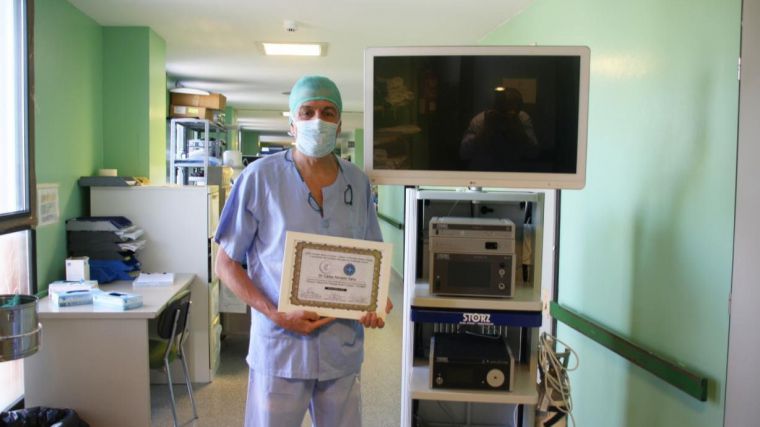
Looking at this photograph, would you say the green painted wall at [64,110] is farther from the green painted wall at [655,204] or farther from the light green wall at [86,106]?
the green painted wall at [655,204]

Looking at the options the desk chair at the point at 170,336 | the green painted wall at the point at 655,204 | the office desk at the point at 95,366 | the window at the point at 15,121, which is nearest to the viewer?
the green painted wall at the point at 655,204

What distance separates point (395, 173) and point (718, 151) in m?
1.09

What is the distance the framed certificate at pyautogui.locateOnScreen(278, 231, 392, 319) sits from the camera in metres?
1.69

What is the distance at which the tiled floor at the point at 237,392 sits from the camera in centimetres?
354

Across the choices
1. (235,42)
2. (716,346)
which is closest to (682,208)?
(716,346)

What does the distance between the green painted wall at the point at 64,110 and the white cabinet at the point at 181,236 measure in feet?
1.37

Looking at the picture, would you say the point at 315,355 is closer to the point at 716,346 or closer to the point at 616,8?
the point at 716,346

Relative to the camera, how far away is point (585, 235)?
3027 mm

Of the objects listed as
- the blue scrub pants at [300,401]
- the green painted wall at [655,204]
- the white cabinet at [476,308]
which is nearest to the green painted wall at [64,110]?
the blue scrub pants at [300,401]

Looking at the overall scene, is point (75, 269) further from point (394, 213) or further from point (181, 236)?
point (394, 213)

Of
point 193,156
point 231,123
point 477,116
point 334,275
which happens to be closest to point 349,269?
point 334,275

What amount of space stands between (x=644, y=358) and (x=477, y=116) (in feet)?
3.95

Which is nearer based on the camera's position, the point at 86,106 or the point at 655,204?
the point at 655,204

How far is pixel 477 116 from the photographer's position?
6.53 feet
